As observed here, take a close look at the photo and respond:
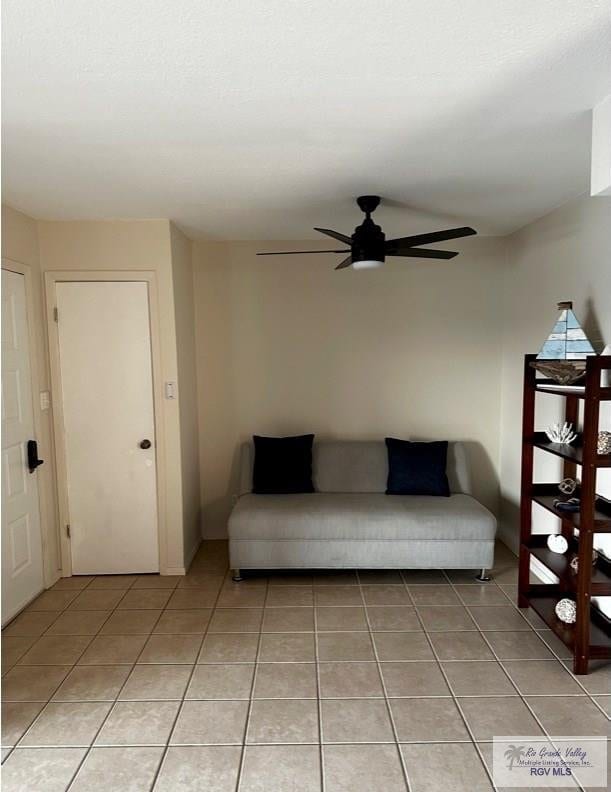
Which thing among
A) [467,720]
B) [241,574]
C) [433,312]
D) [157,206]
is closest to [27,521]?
[241,574]

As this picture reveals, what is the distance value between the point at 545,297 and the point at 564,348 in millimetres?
765

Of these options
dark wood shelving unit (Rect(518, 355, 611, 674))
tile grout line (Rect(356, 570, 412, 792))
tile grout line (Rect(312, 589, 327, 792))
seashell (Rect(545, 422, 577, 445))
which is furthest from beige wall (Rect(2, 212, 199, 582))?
seashell (Rect(545, 422, 577, 445))

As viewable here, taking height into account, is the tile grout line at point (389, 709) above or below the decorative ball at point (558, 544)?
below

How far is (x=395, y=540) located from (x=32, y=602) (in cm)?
242

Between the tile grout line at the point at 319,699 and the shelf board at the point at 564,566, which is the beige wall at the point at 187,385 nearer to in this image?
the tile grout line at the point at 319,699

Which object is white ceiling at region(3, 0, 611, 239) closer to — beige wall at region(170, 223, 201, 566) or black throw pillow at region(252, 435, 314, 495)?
beige wall at region(170, 223, 201, 566)

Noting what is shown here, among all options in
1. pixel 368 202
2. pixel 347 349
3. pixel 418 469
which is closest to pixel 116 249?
pixel 368 202

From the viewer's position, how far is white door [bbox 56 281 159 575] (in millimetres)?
3656

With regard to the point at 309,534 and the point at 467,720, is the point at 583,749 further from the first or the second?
the point at 309,534

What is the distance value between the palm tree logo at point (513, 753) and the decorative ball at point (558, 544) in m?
1.16

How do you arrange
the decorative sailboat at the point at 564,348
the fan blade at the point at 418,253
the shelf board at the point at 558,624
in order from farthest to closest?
the fan blade at the point at 418,253 < the decorative sailboat at the point at 564,348 < the shelf board at the point at 558,624

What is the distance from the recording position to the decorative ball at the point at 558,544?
296 centimetres

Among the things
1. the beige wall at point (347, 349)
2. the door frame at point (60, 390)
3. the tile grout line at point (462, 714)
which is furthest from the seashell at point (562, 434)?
the door frame at point (60, 390)

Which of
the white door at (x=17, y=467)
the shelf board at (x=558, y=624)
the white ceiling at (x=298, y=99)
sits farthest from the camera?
the white door at (x=17, y=467)
